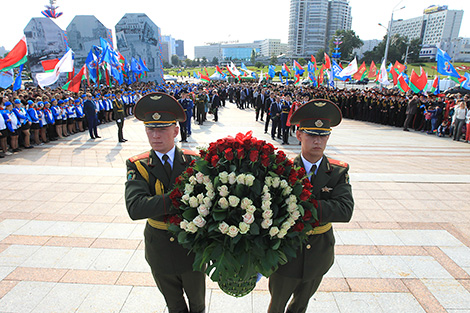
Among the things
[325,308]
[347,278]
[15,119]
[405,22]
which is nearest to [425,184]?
[347,278]

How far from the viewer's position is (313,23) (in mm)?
135375

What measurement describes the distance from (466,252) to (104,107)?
16534 mm

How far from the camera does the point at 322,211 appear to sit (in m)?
1.98

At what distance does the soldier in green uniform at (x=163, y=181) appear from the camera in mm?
2271

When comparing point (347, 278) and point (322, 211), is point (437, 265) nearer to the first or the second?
point (347, 278)

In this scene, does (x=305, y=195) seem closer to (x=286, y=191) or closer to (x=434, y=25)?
(x=286, y=191)

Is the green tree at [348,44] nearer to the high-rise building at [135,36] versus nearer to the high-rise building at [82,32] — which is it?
the high-rise building at [135,36]

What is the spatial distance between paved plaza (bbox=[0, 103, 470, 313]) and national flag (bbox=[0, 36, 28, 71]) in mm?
5048

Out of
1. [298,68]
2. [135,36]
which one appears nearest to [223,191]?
[298,68]

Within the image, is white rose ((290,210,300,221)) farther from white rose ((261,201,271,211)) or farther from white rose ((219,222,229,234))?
white rose ((219,222,229,234))

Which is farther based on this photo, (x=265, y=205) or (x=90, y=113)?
(x=90, y=113)

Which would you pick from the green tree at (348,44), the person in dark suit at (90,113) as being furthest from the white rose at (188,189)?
the green tree at (348,44)

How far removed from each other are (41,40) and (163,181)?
32.1 metres

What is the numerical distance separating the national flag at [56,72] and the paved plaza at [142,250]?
4.79 m
